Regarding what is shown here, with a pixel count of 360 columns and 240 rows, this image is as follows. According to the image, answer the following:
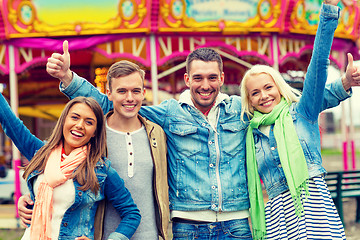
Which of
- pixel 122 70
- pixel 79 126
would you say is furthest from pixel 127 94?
pixel 79 126

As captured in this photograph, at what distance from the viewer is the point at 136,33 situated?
6.32 m

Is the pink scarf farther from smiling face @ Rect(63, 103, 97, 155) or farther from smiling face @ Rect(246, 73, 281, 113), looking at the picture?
smiling face @ Rect(246, 73, 281, 113)

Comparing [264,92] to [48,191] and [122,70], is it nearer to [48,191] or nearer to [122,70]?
[122,70]

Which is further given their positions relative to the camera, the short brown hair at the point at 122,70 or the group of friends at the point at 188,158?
the short brown hair at the point at 122,70

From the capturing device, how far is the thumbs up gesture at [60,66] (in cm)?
212

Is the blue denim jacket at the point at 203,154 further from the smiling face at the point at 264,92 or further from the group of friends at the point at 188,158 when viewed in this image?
the smiling face at the point at 264,92

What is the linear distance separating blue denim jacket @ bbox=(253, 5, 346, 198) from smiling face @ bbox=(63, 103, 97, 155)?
0.94 metres

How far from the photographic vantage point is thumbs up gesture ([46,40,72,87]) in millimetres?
2125

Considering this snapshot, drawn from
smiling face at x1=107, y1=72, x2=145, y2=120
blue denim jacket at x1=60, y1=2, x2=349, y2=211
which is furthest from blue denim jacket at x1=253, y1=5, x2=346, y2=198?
smiling face at x1=107, y1=72, x2=145, y2=120

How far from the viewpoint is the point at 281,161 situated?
7.22 feet

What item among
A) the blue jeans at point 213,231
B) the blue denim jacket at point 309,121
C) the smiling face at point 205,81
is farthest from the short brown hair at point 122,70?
the blue jeans at point 213,231

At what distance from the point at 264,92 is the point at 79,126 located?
1.06 m

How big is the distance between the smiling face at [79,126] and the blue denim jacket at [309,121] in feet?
3.09

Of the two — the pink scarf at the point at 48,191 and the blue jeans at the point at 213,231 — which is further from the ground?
the pink scarf at the point at 48,191
